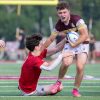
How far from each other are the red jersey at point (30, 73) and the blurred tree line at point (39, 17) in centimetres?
3119

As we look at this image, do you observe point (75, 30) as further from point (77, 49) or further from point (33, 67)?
point (33, 67)

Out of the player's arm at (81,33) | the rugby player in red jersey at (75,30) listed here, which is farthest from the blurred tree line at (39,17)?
→ the player's arm at (81,33)

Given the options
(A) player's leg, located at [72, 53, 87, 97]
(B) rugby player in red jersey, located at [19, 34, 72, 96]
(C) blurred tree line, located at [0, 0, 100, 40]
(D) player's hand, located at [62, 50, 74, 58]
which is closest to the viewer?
(D) player's hand, located at [62, 50, 74, 58]

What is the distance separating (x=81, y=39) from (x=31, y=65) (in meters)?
1.02

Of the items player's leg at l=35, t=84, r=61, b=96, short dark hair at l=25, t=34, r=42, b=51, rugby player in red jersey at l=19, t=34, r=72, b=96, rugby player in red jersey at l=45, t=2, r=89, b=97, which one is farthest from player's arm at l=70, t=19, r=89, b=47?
player's leg at l=35, t=84, r=61, b=96

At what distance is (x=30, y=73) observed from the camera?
36.8 feet

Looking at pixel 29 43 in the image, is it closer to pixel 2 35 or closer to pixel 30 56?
pixel 30 56

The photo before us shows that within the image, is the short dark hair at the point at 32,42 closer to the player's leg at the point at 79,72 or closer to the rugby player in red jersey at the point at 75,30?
the rugby player in red jersey at the point at 75,30

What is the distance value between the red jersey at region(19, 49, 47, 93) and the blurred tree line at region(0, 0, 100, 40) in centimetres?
3119

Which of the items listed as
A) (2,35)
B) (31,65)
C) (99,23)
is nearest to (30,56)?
(31,65)

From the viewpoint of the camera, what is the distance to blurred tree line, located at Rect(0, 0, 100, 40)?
4662cm

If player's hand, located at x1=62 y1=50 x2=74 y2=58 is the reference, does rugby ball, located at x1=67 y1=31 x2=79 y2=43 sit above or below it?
above

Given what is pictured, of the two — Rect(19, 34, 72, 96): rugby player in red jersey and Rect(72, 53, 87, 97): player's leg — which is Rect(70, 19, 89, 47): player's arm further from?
Rect(19, 34, 72, 96): rugby player in red jersey

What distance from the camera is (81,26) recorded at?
11.5 meters
